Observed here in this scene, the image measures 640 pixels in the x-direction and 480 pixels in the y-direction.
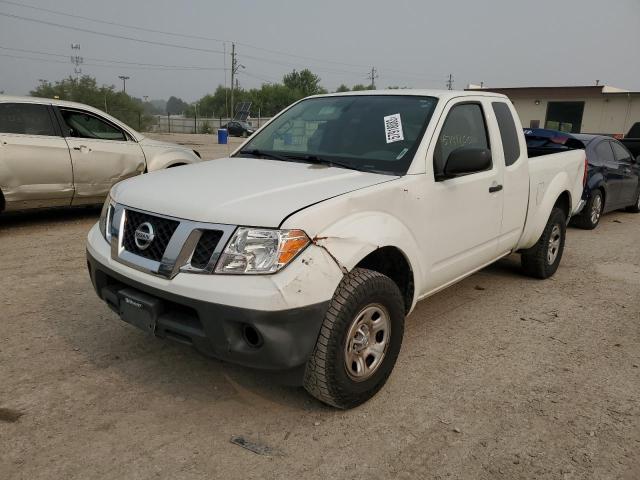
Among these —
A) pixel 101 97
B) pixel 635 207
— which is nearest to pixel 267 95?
pixel 101 97

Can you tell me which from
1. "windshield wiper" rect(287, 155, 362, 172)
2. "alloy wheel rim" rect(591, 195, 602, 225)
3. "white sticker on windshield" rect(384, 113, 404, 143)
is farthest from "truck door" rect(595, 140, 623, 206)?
"windshield wiper" rect(287, 155, 362, 172)

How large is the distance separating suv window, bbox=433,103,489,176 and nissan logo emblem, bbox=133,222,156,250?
179 centimetres

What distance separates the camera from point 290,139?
13.0ft

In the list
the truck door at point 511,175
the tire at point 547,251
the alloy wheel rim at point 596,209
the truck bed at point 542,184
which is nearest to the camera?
the truck door at point 511,175

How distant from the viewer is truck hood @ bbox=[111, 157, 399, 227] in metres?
2.53

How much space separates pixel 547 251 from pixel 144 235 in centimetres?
405

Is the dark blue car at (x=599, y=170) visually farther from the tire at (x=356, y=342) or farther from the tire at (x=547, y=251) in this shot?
the tire at (x=356, y=342)

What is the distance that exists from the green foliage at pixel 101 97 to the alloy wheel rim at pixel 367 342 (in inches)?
1749

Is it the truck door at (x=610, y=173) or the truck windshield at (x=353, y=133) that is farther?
the truck door at (x=610, y=173)

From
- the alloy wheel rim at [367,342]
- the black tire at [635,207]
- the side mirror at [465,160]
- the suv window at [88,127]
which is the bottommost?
the alloy wheel rim at [367,342]

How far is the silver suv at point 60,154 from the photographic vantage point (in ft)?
21.4

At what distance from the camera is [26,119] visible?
22.0 ft

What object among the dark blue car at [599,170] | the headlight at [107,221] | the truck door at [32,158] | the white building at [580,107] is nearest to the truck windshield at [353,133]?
the headlight at [107,221]

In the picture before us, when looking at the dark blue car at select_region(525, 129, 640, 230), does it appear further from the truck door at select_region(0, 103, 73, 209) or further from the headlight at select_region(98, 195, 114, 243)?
the truck door at select_region(0, 103, 73, 209)
